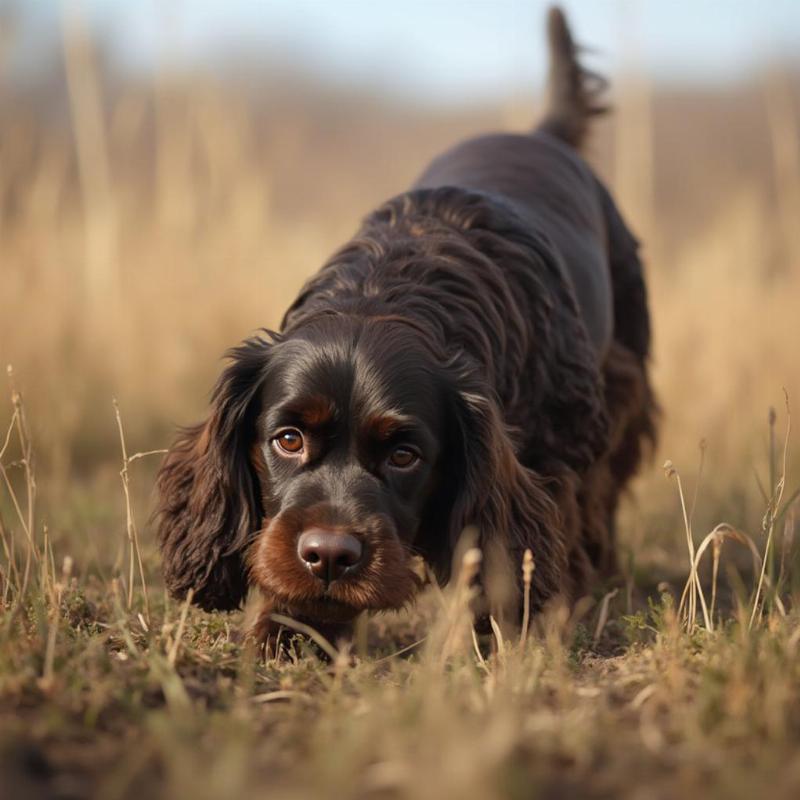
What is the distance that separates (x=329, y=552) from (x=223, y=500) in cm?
58

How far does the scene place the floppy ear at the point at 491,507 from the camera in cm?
306

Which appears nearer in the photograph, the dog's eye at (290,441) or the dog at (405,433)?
the dog at (405,433)

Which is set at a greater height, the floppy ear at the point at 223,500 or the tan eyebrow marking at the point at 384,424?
the tan eyebrow marking at the point at 384,424

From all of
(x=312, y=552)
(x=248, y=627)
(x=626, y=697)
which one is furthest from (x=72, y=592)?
(x=626, y=697)

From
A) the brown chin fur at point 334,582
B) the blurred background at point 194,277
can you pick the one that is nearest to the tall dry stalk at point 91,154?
the blurred background at point 194,277

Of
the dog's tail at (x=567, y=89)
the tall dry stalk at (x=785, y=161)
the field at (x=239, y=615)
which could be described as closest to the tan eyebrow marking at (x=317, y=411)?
the field at (x=239, y=615)

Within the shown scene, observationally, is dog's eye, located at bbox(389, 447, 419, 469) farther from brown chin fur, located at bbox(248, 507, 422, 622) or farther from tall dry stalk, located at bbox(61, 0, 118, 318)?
tall dry stalk, located at bbox(61, 0, 118, 318)

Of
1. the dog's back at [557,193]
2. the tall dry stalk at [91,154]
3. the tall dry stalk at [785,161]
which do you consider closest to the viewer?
the dog's back at [557,193]

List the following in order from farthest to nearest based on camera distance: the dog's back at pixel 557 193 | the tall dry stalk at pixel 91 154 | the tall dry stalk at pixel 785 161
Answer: the tall dry stalk at pixel 785 161, the tall dry stalk at pixel 91 154, the dog's back at pixel 557 193

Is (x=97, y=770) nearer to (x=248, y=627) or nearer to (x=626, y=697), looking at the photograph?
(x=626, y=697)

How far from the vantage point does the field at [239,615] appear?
1802 millimetres

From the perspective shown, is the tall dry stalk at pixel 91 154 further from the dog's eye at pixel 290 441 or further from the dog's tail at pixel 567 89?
the dog's eye at pixel 290 441

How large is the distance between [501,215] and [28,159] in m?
4.25

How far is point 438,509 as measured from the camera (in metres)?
3.18
